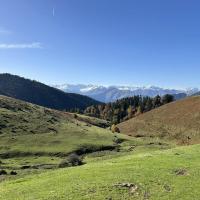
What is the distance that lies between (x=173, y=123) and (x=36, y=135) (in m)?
45.8

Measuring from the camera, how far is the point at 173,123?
119938mm

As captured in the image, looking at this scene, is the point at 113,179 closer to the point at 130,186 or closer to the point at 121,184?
the point at 121,184

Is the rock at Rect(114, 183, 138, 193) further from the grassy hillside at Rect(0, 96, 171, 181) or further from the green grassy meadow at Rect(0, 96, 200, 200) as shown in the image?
the grassy hillside at Rect(0, 96, 171, 181)

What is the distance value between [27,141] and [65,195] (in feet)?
197

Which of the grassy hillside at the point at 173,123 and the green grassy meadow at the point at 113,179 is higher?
the grassy hillside at the point at 173,123

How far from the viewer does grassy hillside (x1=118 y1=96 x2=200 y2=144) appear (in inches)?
4237

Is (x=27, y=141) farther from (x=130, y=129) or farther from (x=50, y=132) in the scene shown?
(x=130, y=129)

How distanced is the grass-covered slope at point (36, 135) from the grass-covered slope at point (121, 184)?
43857 millimetres

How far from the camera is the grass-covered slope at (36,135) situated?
78938 mm

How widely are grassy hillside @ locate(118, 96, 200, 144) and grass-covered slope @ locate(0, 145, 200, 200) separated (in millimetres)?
64533

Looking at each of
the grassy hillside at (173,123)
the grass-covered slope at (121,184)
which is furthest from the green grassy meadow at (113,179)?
the grassy hillside at (173,123)

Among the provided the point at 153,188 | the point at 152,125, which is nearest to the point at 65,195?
the point at 153,188

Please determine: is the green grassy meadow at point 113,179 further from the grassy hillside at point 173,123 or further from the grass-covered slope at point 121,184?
the grassy hillside at point 173,123

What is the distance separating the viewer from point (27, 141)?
8419cm
